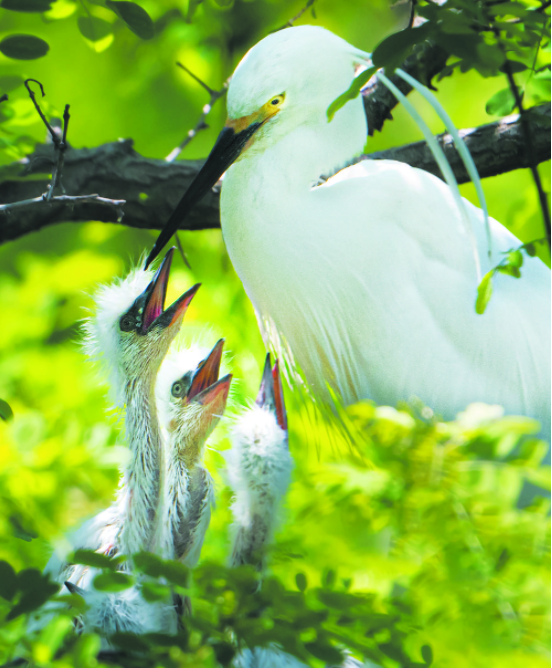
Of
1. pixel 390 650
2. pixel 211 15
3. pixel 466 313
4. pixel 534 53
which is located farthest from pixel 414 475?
pixel 211 15

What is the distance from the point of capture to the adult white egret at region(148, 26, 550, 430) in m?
0.85

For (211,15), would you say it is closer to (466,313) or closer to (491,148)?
(491,148)

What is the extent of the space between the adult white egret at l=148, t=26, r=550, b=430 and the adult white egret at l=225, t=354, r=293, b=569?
226 millimetres

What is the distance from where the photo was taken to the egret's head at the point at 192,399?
75cm

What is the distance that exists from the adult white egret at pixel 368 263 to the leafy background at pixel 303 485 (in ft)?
0.43

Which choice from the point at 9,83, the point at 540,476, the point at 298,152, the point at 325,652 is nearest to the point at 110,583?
the point at 325,652

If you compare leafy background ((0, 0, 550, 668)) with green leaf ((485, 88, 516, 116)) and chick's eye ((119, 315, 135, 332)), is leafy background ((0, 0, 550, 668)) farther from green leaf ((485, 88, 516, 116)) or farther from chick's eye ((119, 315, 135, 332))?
chick's eye ((119, 315, 135, 332))

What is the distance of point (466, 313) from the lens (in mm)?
916

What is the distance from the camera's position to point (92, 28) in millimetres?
874

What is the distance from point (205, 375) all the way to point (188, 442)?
0.29 feet

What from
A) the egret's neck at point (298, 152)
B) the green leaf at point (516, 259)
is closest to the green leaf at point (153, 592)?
the green leaf at point (516, 259)

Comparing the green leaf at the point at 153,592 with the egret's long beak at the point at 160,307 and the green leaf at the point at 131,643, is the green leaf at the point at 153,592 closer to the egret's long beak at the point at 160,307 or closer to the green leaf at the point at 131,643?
the green leaf at the point at 131,643

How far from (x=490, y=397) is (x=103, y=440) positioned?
552 millimetres

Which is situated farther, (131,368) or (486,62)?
(131,368)
